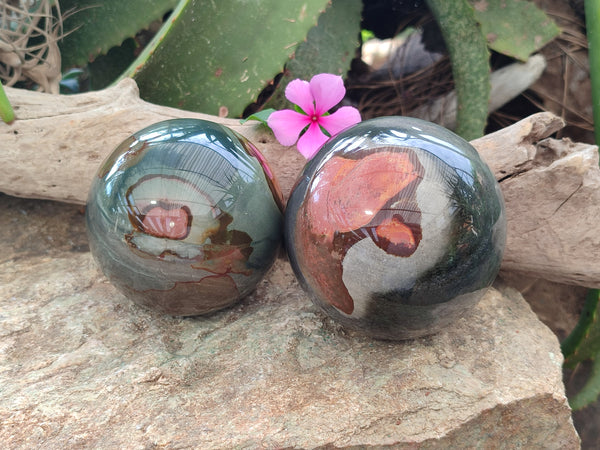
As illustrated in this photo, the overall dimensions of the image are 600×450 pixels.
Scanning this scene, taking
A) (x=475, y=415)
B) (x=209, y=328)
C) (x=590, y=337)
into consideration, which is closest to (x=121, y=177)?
(x=209, y=328)

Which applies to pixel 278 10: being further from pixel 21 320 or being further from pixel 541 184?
pixel 21 320

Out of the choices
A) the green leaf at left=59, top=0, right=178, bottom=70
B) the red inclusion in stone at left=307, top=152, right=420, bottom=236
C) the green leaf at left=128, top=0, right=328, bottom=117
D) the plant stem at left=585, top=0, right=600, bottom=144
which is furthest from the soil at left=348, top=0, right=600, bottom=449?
the red inclusion in stone at left=307, top=152, right=420, bottom=236

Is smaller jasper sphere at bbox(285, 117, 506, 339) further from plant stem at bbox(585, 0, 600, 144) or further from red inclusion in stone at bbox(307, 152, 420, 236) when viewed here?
plant stem at bbox(585, 0, 600, 144)

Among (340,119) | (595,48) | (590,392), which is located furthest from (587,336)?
(340,119)

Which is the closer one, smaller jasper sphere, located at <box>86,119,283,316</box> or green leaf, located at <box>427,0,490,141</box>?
smaller jasper sphere, located at <box>86,119,283,316</box>

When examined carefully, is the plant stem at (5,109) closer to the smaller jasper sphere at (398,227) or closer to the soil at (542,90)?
the smaller jasper sphere at (398,227)

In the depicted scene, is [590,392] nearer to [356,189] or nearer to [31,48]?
[356,189]

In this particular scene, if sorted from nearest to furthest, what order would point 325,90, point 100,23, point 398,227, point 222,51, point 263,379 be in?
point 398,227 < point 263,379 < point 325,90 < point 222,51 < point 100,23
